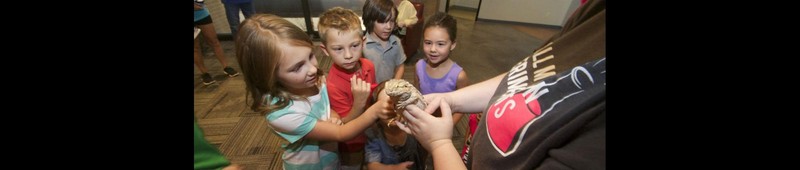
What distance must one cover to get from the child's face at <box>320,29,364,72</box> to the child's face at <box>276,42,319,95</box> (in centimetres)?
34

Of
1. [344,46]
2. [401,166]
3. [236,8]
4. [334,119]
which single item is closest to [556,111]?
[334,119]

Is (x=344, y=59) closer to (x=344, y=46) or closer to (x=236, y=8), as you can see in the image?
(x=344, y=46)

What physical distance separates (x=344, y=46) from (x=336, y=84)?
0.22 m

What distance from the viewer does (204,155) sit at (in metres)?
0.90

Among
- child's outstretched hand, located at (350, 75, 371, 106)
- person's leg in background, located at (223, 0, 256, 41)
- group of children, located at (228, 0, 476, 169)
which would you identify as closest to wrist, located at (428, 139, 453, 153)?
group of children, located at (228, 0, 476, 169)

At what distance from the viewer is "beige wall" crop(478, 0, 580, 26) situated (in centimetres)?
771

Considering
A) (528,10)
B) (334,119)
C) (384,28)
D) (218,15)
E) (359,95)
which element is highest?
(384,28)

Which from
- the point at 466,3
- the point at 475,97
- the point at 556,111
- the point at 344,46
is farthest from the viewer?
the point at 466,3

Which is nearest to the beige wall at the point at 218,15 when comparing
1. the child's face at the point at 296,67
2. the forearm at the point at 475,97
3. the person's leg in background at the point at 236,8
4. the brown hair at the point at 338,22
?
the person's leg in background at the point at 236,8

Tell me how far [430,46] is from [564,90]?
1340mm

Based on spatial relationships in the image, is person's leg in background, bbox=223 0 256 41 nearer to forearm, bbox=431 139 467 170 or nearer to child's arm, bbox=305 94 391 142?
child's arm, bbox=305 94 391 142

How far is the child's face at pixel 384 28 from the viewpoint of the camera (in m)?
2.17
